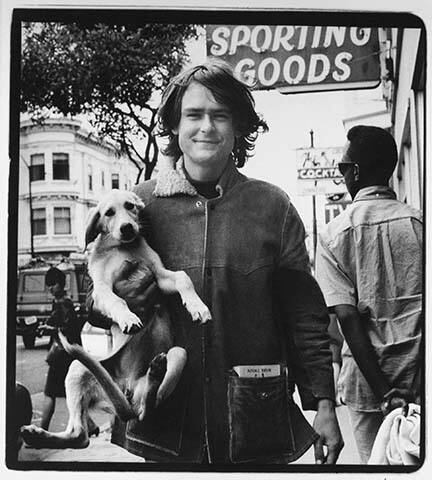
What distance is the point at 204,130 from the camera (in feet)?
10.7

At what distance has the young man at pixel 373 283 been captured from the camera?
3.21m

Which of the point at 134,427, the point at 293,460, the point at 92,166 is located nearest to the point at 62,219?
the point at 92,166

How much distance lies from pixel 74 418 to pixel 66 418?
0.04 meters

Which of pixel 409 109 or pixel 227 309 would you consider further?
pixel 409 109

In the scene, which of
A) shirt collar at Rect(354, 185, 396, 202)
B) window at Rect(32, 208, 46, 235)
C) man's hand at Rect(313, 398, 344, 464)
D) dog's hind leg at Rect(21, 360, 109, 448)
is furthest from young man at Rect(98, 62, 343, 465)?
window at Rect(32, 208, 46, 235)

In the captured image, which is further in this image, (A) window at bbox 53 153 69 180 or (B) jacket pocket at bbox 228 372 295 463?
(A) window at bbox 53 153 69 180

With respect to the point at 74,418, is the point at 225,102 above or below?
above

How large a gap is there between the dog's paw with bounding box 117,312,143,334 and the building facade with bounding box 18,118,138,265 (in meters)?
0.31

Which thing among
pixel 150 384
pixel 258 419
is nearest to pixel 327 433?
pixel 258 419

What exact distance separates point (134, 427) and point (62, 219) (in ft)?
2.72

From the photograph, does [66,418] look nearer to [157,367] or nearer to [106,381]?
[106,381]

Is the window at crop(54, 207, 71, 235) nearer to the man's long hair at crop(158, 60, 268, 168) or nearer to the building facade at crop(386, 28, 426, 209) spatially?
the man's long hair at crop(158, 60, 268, 168)

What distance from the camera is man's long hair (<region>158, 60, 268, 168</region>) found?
327 centimetres

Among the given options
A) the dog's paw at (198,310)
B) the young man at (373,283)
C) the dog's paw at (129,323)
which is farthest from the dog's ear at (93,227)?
the young man at (373,283)
